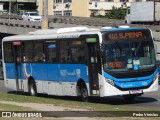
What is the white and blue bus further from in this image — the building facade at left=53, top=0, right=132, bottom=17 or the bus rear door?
the building facade at left=53, top=0, right=132, bottom=17

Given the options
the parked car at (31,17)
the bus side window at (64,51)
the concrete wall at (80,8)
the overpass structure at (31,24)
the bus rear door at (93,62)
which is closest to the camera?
the bus rear door at (93,62)

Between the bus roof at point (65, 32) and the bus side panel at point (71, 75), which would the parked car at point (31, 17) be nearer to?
the bus roof at point (65, 32)

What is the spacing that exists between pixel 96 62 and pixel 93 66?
31cm

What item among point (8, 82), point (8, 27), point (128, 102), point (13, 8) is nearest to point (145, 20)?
point (8, 27)

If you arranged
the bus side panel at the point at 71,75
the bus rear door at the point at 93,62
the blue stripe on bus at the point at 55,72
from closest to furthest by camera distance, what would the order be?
1. the bus rear door at the point at 93,62
2. the bus side panel at the point at 71,75
3. the blue stripe on bus at the point at 55,72

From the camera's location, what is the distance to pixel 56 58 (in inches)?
945

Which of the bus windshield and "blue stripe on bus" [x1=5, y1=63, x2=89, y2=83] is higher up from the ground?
the bus windshield

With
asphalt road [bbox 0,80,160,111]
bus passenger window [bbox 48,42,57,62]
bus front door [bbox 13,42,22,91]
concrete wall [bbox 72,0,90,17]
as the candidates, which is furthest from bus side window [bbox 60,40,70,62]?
concrete wall [bbox 72,0,90,17]

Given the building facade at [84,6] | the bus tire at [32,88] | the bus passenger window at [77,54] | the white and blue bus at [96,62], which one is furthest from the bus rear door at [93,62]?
the building facade at [84,6]

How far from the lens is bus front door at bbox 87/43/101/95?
21284mm

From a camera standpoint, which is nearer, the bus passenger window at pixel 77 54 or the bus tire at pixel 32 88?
the bus passenger window at pixel 77 54

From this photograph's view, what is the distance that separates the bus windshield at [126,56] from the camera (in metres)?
21.0

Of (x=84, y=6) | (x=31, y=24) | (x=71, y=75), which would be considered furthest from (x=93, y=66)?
(x=84, y=6)

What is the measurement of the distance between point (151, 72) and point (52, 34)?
16.9 ft
